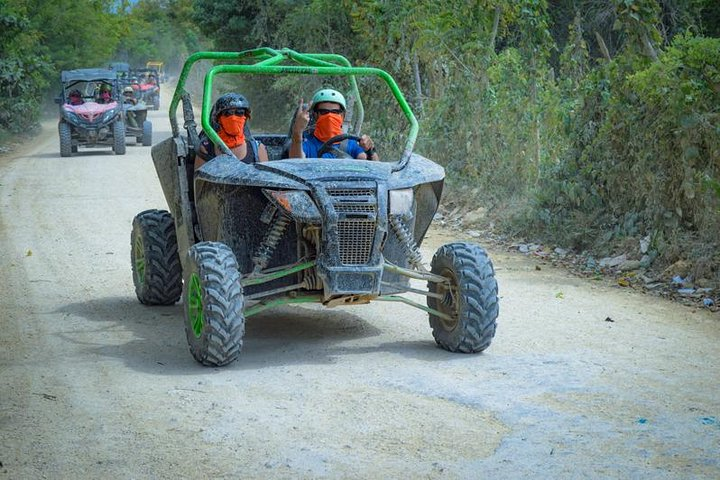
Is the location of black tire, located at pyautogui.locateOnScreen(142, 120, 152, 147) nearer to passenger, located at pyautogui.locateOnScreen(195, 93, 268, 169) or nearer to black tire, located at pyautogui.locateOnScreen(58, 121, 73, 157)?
black tire, located at pyautogui.locateOnScreen(58, 121, 73, 157)

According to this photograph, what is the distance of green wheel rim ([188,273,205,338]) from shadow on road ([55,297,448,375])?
24 centimetres

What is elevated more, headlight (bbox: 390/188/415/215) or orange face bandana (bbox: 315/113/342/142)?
orange face bandana (bbox: 315/113/342/142)

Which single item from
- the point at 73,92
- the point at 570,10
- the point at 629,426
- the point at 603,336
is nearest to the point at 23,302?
the point at 603,336

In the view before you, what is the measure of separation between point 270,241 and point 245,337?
0.98 meters

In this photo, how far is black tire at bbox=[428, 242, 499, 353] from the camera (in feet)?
21.6

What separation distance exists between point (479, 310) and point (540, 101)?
22.4ft

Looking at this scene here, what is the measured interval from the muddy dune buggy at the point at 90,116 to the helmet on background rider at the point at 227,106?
15986 mm

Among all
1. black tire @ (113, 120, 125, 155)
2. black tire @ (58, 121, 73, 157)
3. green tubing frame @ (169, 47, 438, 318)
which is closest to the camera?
green tubing frame @ (169, 47, 438, 318)

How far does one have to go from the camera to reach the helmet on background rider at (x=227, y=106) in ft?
25.3

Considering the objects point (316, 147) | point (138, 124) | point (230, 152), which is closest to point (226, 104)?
point (316, 147)

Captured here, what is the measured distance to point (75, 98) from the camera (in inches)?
934

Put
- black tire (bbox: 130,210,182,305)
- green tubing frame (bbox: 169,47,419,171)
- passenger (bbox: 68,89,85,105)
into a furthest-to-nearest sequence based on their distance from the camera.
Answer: passenger (bbox: 68,89,85,105)
black tire (bbox: 130,210,182,305)
green tubing frame (bbox: 169,47,419,171)

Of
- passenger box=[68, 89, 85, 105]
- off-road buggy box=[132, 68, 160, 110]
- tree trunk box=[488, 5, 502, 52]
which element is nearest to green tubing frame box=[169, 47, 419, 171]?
tree trunk box=[488, 5, 502, 52]

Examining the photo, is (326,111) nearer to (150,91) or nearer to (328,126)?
Answer: (328,126)
